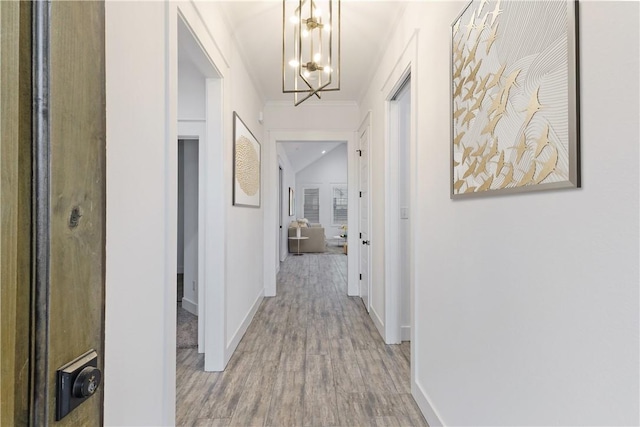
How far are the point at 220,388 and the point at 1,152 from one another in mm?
2196

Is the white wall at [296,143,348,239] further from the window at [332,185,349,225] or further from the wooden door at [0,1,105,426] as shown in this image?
the wooden door at [0,1,105,426]

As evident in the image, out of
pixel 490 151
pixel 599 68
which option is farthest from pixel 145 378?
pixel 599 68

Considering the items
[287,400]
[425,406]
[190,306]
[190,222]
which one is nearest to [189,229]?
[190,222]

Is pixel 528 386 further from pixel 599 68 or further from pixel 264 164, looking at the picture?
pixel 264 164

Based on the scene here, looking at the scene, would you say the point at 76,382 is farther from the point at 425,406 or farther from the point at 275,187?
the point at 275,187

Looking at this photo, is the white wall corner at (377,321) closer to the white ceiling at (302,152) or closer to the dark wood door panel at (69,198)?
the dark wood door panel at (69,198)

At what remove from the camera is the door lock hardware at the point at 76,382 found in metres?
0.45

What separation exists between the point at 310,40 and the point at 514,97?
184 cm

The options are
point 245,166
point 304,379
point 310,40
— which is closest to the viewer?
point 304,379

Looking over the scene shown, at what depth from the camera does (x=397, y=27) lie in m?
2.50

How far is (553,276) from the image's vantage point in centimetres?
93

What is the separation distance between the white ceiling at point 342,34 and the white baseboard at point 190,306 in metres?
2.60

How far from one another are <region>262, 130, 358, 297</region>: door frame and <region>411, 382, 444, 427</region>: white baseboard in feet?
8.05

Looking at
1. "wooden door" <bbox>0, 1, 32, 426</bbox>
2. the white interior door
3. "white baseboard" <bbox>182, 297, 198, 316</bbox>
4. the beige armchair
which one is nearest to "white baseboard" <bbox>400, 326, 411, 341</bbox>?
the white interior door
